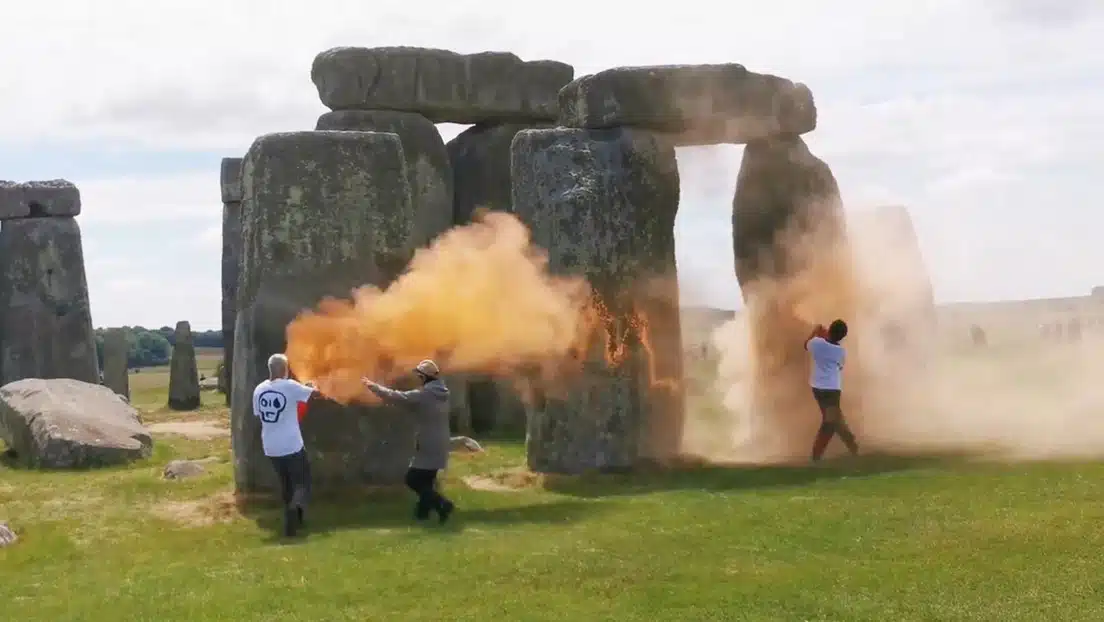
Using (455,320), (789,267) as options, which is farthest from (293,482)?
(789,267)

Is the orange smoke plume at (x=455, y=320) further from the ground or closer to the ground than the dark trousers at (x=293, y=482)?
further from the ground

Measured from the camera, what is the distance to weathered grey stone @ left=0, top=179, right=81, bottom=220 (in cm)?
2908

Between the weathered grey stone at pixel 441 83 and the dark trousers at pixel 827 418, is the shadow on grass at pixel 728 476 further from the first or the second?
the weathered grey stone at pixel 441 83

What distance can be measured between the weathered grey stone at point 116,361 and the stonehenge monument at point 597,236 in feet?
59.0

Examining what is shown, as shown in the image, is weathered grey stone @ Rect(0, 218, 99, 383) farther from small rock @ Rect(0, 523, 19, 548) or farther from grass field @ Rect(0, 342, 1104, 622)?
small rock @ Rect(0, 523, 19, 548)

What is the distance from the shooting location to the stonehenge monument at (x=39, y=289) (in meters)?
29.0

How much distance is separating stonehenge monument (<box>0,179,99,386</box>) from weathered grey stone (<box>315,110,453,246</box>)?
8.69 meters

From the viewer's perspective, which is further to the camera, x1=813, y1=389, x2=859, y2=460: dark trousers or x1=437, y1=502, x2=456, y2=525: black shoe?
x1=813, y1=389, x2=859, y2=460: dark trousers

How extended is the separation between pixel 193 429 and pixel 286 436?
533 inches

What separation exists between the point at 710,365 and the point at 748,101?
502 inches

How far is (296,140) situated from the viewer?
14719mm

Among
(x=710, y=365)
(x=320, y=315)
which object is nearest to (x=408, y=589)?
(x=320, y=315)

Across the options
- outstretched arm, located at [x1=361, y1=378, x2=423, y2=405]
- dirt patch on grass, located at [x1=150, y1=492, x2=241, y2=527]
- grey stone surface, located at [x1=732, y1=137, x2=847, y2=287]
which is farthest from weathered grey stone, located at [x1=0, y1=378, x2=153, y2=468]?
grey stone surface, located at [x1=732, y1=137, x2=847, y2=287]

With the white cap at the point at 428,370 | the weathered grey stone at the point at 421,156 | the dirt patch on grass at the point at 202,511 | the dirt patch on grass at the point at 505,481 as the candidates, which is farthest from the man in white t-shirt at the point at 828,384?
the weathered grey stone at the point at 421,156
